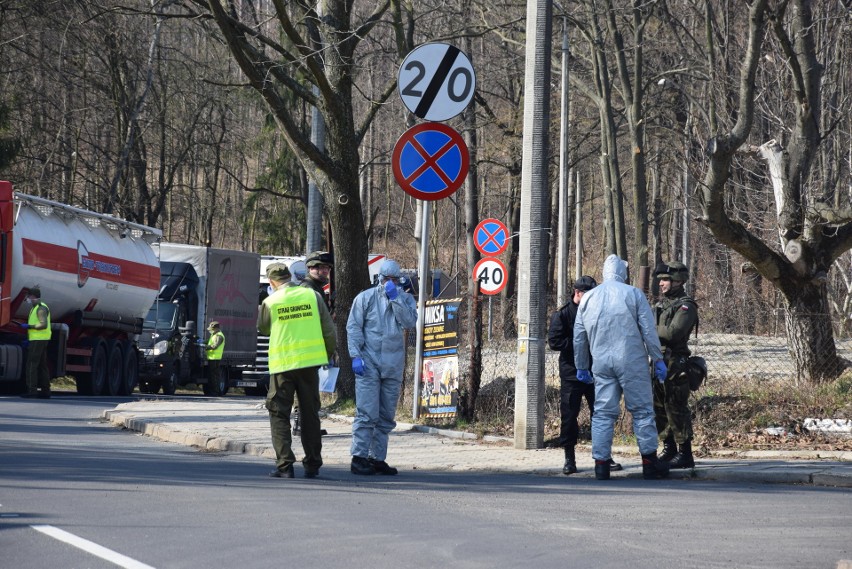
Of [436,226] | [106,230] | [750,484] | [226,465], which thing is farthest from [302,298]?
[436,226]

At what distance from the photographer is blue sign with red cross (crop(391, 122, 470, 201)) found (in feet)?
42.3

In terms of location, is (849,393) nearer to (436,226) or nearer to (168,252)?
(168,252)

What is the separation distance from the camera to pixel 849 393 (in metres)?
Result: 13.9

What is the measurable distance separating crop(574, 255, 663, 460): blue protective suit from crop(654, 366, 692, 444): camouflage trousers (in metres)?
0.57

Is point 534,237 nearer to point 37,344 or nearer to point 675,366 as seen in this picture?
point 675,366

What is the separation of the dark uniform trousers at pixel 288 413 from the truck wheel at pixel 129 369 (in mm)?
17409

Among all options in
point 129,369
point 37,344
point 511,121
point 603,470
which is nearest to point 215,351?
point 129,369

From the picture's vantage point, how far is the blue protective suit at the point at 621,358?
34.3 ft

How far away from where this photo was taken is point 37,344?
22.1m

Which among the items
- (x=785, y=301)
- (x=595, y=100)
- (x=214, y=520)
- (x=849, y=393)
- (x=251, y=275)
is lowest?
(x=214, y=520)

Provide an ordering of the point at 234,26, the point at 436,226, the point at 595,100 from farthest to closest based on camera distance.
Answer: the point at 436,226 → the point at 595,100 → the point at 234,26

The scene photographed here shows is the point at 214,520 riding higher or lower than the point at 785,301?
lower

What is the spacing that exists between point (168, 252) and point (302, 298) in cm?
2109

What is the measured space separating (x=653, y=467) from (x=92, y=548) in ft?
Result: 17.6
